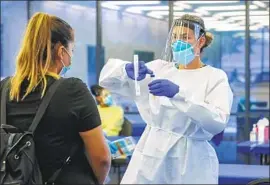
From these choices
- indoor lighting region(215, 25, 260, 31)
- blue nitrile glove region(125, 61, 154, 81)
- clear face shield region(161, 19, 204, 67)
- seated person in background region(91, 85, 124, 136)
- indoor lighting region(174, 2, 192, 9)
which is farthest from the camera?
indoor lighting region(174, 2, 192, 9)

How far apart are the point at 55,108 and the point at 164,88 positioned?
0.35 m

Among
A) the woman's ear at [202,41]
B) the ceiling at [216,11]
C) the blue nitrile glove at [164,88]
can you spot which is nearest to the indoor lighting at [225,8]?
the ceiling at [216,11]

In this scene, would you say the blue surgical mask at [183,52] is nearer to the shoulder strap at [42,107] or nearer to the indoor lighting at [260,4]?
the shoulder strap at [42,107]

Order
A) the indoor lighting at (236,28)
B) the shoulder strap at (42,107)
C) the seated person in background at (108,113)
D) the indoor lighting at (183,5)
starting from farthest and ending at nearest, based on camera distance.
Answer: the indoor lighting at (183,5) → the indoor lighting at (236,28) → the seated person in background at (108,113) → the shoulder strap at (42,107)

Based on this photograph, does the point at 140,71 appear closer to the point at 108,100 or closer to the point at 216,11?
the point at 108,100

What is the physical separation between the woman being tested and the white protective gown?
26 centimetres

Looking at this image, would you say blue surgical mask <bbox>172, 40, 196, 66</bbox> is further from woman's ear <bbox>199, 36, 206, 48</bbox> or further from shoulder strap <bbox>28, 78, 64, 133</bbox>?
shoulder strap <bbox>28, 78, 64, 133</bbox>

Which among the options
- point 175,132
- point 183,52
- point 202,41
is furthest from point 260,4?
point 175,132

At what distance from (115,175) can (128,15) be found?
2350 mm

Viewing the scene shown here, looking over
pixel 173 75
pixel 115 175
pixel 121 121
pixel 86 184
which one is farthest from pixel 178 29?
pixel 115 175

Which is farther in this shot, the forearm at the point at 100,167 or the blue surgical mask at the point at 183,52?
the blue surgical mask at the point at 183,52

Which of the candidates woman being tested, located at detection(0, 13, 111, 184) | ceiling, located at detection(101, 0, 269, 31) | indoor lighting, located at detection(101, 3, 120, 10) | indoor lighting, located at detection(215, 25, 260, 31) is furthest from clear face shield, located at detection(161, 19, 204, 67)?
indoor lighting, located at detection(101, 3, 120, 10)

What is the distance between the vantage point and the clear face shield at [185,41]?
1935mm

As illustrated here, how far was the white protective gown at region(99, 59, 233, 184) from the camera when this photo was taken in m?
1.84
